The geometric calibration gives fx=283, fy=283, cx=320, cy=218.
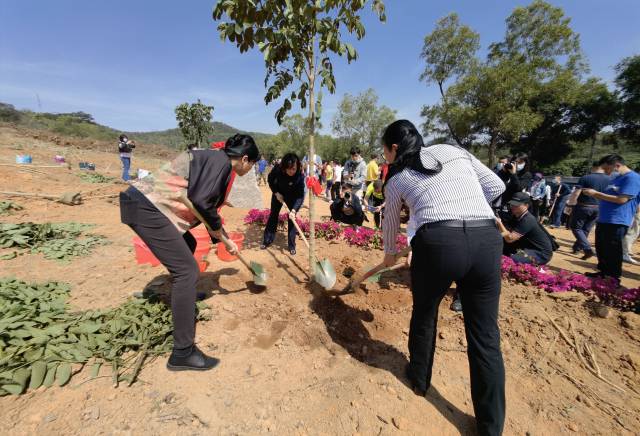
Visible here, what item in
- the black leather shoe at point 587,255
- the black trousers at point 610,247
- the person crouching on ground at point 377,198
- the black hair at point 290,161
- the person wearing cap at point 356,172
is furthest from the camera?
the person wearing cap at point 356,172

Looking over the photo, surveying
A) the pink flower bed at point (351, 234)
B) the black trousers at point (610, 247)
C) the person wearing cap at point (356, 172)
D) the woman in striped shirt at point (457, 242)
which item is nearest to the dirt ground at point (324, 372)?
the woman in striped shirt at point (457, 242)

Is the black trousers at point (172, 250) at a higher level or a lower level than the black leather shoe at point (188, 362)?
higher

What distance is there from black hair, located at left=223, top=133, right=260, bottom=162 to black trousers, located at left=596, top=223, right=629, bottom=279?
4.58 metres

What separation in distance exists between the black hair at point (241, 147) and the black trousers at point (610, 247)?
4.58m

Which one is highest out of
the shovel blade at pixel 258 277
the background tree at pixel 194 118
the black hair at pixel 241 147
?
the background tree at pixel 194 118

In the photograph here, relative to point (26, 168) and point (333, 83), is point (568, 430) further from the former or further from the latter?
point (26, 168)

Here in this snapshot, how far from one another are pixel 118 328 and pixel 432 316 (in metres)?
2.49

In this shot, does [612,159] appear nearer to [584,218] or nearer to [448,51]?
[584,218]

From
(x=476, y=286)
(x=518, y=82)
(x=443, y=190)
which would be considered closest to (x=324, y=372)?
(x=476, y=286)

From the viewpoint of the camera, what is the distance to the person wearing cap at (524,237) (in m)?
3.80

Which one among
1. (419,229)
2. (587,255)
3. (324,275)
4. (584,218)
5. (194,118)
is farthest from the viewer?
(194,118)

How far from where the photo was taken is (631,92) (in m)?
18.3

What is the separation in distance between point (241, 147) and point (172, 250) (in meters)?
0.93

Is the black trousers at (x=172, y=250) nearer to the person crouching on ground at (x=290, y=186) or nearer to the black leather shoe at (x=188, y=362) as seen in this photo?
the black leather shoe at (x=188, y=362)
